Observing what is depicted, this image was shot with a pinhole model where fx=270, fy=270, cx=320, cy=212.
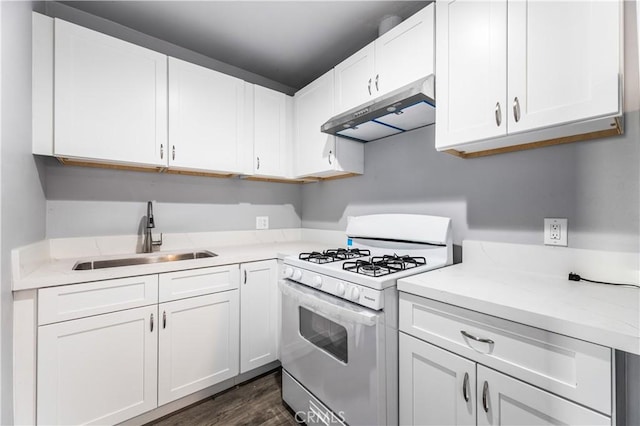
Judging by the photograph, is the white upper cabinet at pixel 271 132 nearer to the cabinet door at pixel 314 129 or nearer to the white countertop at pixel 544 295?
the cabinet door at pixel 314 129

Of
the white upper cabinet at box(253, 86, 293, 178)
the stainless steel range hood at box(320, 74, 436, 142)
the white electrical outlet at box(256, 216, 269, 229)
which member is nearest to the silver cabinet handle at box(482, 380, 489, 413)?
the stainless steel range hood at box(320, 74, 436, 142)

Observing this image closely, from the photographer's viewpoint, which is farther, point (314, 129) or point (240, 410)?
point (314, 129)

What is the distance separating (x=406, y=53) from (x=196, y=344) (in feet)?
6.94

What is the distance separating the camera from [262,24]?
1905 mm

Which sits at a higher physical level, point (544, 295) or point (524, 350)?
point (544, 295)

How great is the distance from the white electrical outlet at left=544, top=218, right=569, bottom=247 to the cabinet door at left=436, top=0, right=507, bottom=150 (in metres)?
0.50

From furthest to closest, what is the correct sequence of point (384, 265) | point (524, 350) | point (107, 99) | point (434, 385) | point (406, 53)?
point (107, 99) < point (406, 53) < point (384, 265) < point (434, 385) < point (524, 350)

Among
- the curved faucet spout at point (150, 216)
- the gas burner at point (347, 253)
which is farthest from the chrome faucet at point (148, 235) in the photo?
the gas burner at point (347, 253)

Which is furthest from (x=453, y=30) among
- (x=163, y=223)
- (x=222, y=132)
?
(x=163, y=223)

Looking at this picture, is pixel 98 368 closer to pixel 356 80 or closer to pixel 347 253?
pixel 347 253

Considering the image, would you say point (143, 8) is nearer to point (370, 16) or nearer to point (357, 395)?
point (370, 16)

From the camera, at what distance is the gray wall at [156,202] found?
1733 millimetres

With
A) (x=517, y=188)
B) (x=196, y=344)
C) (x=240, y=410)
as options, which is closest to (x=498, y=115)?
(x=517, y=188)

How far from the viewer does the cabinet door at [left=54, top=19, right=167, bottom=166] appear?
1503 millimetres
